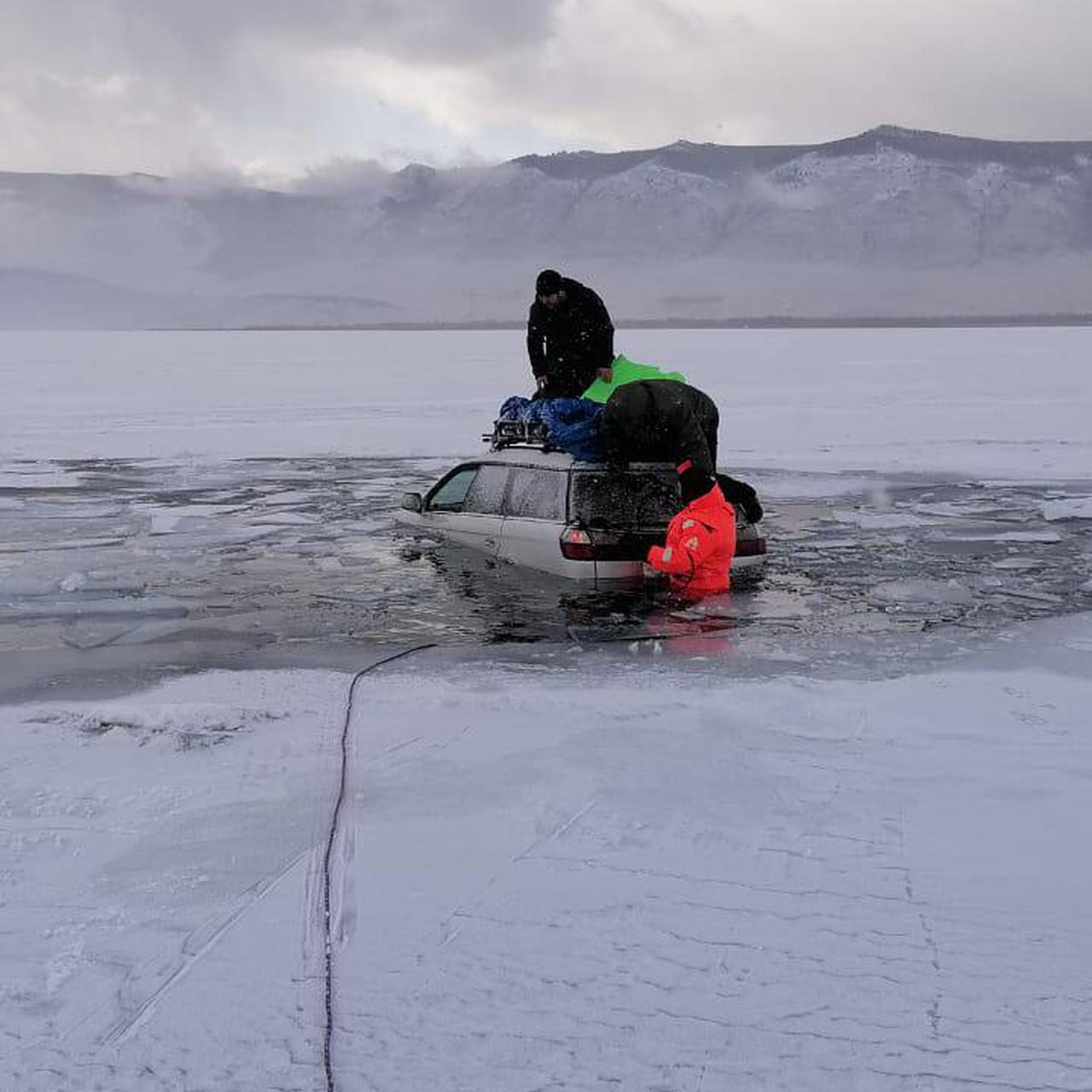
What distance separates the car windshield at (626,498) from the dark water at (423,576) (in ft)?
2.01

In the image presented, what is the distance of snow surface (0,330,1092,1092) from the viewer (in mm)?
3418

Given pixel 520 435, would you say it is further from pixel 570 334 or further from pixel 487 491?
pixel 570 334

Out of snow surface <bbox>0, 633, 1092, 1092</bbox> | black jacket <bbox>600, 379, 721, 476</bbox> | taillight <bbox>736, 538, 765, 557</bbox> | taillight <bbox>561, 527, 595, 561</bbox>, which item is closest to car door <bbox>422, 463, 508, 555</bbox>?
taillight <bbox>561, 527, 595, 561</bbox>

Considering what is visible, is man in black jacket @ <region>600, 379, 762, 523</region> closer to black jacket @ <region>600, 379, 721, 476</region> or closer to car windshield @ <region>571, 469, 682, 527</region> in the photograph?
black jacket @ <region>600, 379, 721, 476</region>

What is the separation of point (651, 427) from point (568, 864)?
4987 millimetres

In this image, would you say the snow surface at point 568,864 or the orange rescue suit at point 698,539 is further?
the orange rescue suit at point 698,539

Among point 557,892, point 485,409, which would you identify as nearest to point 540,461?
point 557,892

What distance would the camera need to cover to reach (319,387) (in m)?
39.5

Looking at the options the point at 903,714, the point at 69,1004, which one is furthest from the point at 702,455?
the point at 69,1004

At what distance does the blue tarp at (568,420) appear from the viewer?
30.3 ft

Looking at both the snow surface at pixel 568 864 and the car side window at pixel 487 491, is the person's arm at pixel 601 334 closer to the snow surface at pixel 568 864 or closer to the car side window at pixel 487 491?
the car side window at pixel 487 491

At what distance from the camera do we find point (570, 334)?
34.6ft

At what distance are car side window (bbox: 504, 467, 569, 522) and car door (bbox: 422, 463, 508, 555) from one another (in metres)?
0.17

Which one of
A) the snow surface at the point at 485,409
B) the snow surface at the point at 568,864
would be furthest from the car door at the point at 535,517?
the snow surface at the point at 485,409
